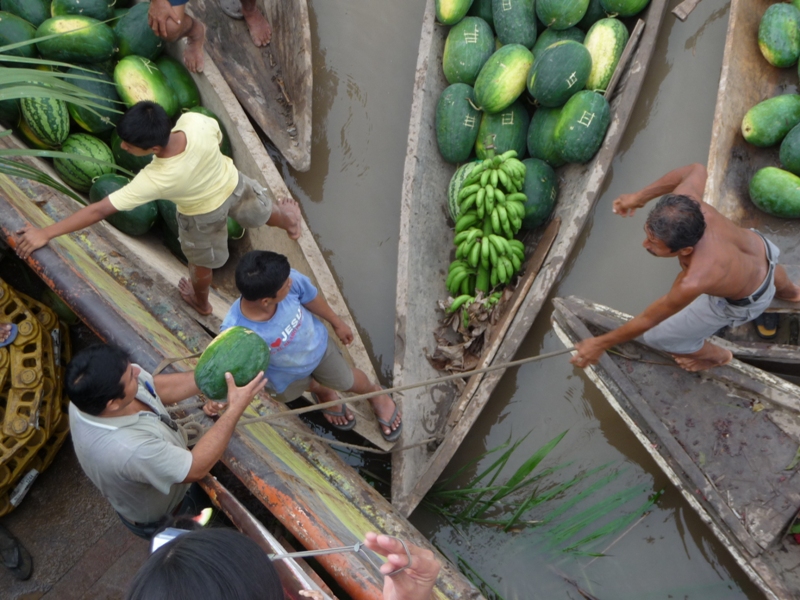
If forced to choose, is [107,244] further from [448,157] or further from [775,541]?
[775,541]

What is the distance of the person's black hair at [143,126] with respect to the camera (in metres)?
2.79

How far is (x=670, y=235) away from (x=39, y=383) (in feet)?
11.5

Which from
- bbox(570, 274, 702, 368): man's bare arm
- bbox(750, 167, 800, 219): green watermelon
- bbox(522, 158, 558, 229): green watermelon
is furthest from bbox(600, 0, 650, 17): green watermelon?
bbox(570, 274, 702, 368): man's bare arm

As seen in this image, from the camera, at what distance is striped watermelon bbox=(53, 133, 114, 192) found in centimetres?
413

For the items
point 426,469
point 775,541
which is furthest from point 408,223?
point 775,541

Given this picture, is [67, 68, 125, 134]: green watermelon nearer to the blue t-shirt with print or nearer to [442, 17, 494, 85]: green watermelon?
the blue t-shirt with print

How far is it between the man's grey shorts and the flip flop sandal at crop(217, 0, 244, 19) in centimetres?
461

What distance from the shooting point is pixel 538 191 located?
4059mm

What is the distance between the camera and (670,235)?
2646mm

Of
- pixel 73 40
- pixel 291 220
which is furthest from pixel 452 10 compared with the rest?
pixel 73 40

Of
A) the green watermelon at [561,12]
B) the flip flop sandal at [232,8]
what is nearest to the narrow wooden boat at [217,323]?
the flip flop sandal at [232,8]

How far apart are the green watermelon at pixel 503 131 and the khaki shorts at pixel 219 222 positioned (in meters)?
1.74

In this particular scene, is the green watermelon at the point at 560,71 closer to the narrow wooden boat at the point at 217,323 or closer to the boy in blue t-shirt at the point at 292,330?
the narrow wooden boat at the point at 217,323

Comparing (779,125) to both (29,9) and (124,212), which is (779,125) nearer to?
(124,212)
